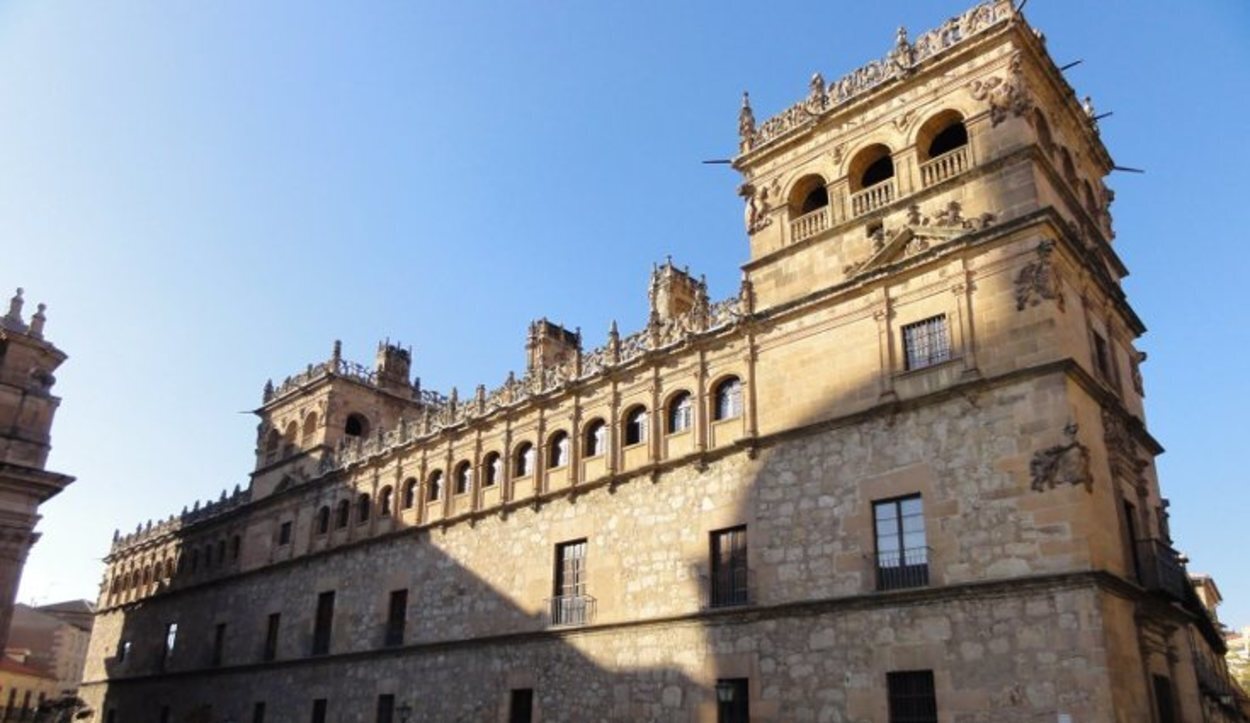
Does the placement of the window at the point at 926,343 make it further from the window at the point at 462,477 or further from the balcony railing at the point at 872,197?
the window at the point at 462,477

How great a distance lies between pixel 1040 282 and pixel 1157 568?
590 cm

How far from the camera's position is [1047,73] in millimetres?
21312

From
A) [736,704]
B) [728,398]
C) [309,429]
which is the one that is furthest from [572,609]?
[309,429]

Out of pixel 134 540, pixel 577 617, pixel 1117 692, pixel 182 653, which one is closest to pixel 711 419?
pixel 577 617

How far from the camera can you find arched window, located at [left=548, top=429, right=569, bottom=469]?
26.7m

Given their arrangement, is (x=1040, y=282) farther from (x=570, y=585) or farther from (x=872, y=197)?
(x=570, y=585)

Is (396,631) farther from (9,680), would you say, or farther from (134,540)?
(9,680)

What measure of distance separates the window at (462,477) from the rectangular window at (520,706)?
22.9ft

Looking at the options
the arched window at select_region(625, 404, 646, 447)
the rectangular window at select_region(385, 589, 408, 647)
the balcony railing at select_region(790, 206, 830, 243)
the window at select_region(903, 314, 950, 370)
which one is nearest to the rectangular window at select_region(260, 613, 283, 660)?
the rectangular window at select_region(385, 589, 408, 647)

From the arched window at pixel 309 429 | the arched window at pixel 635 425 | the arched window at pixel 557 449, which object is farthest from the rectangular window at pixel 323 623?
the arched window at pixel 635 425

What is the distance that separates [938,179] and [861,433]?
5.50 m

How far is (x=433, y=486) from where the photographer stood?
31.0 m

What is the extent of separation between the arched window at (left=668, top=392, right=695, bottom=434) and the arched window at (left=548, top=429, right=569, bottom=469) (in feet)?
12.3

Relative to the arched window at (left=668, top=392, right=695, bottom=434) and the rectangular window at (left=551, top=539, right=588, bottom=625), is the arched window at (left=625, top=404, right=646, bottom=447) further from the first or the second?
the rectangular window at (left=551, top=539, right=588, bottom=625)
